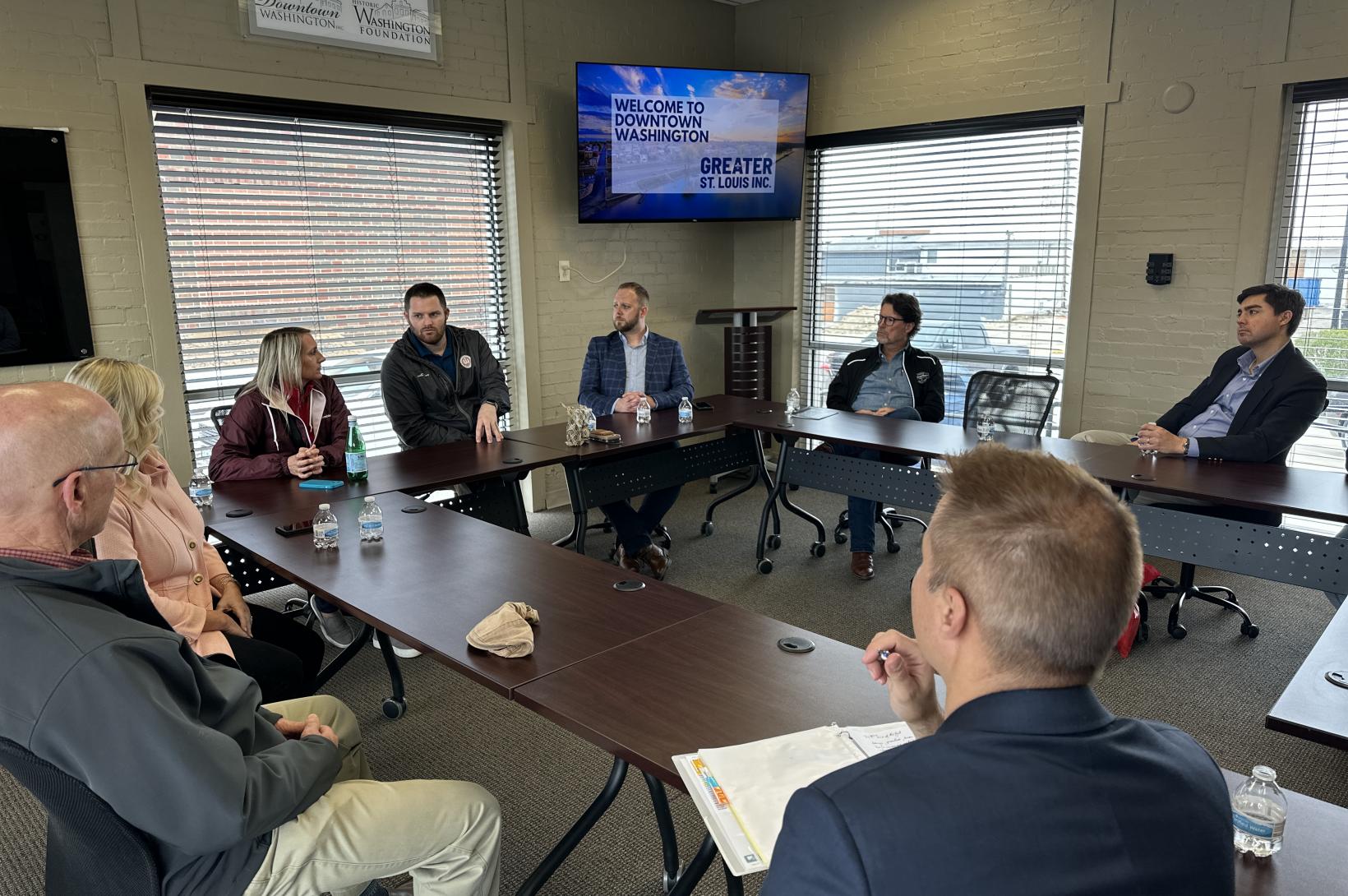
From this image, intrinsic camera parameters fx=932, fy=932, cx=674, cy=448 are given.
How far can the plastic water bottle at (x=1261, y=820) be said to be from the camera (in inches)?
50.3

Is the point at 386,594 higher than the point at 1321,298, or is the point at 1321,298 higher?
the point at 1321,298

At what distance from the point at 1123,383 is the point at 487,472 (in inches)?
139

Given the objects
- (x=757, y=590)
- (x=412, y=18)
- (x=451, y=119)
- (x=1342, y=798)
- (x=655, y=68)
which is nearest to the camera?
(x=1342, y=798)

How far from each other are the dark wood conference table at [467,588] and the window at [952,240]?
389cm

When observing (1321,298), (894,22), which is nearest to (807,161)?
(894,22)

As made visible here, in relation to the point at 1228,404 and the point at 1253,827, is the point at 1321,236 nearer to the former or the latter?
the point at 1228,404

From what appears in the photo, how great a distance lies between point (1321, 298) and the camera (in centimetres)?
455

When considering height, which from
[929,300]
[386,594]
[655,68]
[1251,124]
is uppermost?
[655,68]

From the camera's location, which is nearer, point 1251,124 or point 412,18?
point 1251,124

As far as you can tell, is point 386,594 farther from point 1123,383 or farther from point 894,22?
point 894,22

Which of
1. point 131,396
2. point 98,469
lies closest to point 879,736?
point 98,469

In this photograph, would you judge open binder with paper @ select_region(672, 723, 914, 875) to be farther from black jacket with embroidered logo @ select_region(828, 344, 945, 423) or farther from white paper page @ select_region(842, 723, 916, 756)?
black jacket with embroidered logo @ select_region(828, 344, 945, 423)

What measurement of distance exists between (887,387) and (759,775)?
3862mm

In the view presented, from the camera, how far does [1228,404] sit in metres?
4.00
